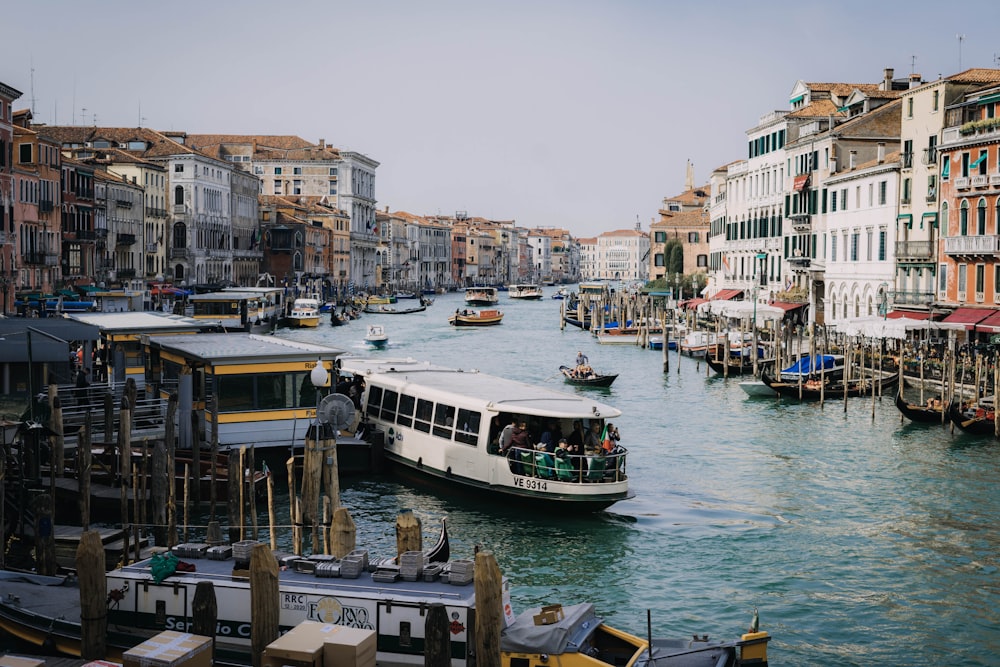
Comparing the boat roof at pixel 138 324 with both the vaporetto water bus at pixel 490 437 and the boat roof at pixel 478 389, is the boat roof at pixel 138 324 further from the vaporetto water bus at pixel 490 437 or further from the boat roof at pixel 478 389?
the vaporetto water bus at pixel 490 437

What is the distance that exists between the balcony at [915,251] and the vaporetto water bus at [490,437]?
17.1 meters

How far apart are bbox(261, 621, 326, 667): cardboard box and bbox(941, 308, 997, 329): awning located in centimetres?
2191

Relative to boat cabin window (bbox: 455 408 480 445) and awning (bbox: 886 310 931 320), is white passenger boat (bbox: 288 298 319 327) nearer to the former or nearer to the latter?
awning (bbox: 886 310 931 320)

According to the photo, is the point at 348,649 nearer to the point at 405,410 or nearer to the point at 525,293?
the point at 405,410

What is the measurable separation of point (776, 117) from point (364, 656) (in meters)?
38.5

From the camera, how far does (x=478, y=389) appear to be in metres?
15.3

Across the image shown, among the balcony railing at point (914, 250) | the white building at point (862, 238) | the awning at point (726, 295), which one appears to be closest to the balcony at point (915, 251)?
the balcony railing at point (914, 250)

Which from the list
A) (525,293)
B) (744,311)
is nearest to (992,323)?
(744,311)

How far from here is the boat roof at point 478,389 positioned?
45.5 feet

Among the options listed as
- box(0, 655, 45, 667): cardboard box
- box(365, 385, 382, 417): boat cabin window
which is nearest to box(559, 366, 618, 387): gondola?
box(365, 385, 382, 417): boat cabin window

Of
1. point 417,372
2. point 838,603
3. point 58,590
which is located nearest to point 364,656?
point 58,590

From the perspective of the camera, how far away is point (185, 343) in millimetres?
16844

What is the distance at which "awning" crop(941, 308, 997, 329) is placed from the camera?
1030 inches

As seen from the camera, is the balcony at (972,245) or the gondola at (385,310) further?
the gondola at (385,310)
